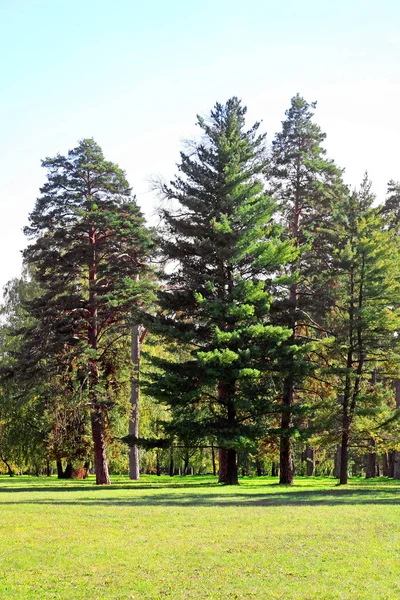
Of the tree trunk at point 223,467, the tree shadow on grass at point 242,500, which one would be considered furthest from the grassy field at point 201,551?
the tree trunk at point 223,467

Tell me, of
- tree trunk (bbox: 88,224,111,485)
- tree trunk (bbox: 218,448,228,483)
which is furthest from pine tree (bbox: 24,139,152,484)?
tree trunk (bbox: 218,448,228,483)

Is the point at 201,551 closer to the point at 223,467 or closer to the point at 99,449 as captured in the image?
the point at 223,467

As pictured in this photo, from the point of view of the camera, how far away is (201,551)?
1273 cm

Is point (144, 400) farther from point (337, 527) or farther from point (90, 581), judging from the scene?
→ point (90, 581)

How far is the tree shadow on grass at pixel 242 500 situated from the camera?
70.6 feet

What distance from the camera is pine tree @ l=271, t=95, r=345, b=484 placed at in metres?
34.8

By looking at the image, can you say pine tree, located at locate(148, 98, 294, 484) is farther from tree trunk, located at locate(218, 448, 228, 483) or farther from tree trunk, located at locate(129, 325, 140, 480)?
tree trunk, located at locate(129, 325, 140, 480)

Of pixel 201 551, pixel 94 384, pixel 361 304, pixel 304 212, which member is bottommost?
pixel 201 551

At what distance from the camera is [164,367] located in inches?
1253

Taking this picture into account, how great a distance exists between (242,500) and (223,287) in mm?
12191

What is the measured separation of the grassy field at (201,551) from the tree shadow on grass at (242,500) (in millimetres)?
772

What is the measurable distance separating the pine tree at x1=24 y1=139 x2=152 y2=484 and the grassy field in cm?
1471

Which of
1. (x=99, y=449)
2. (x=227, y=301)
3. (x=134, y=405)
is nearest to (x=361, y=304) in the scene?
(x=227, y=301)

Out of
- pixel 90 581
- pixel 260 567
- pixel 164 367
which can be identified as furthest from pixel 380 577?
pixel 164 367
